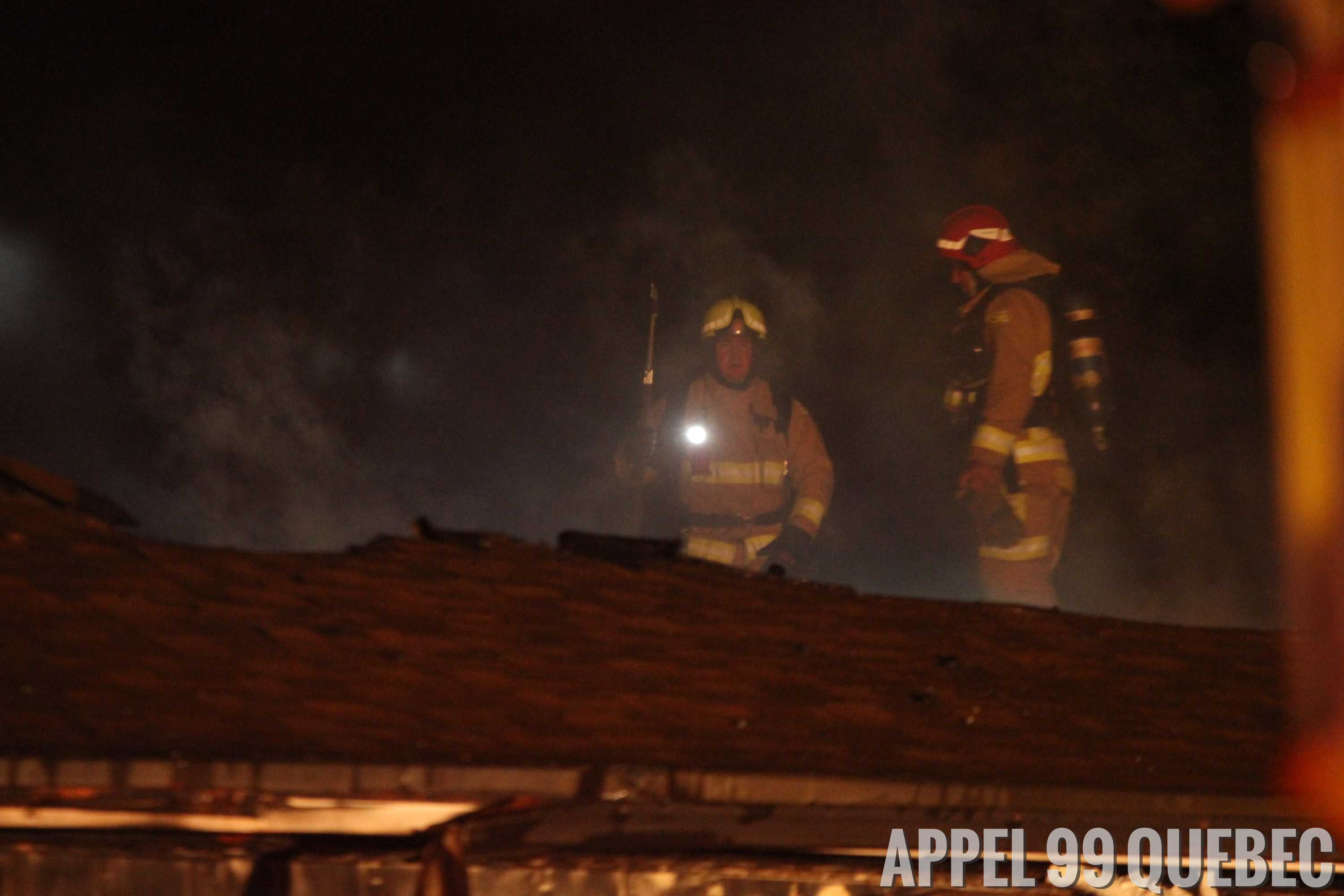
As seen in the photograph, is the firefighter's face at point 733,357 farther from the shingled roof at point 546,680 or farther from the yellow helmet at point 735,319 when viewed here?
the shingled roof at point 546,680

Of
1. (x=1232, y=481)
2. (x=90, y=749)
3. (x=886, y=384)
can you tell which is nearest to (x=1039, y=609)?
(x=90, y=749)

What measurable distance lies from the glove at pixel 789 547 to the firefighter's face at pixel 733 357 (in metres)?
0.95

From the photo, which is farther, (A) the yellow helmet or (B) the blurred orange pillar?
(A) the yellow helmet

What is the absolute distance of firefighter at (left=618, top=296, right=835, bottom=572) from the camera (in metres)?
9.26

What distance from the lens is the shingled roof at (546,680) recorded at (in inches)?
132

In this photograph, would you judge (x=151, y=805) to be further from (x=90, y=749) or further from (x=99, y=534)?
(x=99, y=534)

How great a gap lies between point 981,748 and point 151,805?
203cm

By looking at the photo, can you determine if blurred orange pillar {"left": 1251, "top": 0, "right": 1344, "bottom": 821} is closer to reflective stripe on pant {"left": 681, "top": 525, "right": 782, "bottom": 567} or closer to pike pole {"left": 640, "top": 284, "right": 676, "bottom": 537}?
reflective stripe on pant {"left": 681, "top": 525, "right": 782, "bottom": 567}

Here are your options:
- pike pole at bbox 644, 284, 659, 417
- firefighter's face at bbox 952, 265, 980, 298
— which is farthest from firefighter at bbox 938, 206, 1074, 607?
pike pole at bbox 644, 284, 659, 417

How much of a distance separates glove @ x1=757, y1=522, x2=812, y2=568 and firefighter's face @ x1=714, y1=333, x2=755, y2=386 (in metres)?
0.95

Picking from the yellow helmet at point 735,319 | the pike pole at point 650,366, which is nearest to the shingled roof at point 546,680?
the yellow helmet at point 735,319

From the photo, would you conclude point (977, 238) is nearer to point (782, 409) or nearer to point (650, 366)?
point (782, 409)

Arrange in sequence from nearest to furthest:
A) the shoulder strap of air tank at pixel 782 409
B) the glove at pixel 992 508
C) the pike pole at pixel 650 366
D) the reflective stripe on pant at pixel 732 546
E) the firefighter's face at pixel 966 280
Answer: the glove at pixel 992 508 → the reflective stripe on pant at pixel 732 546 → the firefighter's face at pixel 966 280 → the shoulder strap of air tank at pixel 782 409 → the pike pole at pixel 650 366

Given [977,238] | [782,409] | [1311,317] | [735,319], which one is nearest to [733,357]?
[735,319]
